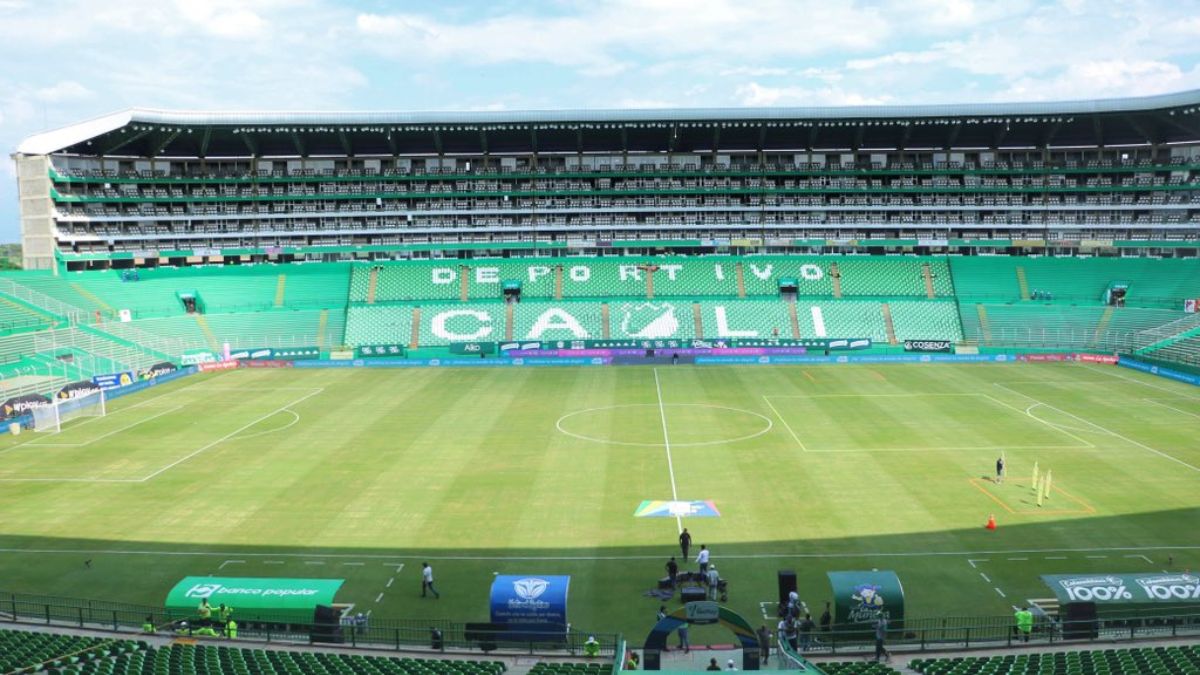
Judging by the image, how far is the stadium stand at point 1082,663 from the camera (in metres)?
18.7

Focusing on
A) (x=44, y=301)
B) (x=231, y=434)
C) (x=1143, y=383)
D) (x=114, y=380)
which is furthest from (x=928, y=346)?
(x=44, y=301)

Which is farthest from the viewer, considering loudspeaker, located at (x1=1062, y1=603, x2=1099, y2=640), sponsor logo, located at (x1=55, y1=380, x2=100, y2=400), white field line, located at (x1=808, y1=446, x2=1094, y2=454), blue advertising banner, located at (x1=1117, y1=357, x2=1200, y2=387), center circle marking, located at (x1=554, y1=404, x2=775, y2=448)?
blue advertising banner, located at (x1=1117, y1=357, x2=1200, y2=387)

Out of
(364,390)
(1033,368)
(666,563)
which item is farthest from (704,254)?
(666,563)

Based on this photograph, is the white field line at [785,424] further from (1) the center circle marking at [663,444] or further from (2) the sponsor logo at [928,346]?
(2) the sponsor logo at [928,346]

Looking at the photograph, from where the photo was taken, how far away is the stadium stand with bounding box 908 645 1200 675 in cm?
1869

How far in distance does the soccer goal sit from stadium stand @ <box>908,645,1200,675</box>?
4874cm

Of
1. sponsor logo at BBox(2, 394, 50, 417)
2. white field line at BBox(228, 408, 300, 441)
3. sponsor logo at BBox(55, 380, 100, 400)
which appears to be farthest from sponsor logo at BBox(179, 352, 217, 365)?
white field line at BBox(228, 408, 300, 441)

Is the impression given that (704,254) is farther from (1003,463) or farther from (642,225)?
(1003,463)

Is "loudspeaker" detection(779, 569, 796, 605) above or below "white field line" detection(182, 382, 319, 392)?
below

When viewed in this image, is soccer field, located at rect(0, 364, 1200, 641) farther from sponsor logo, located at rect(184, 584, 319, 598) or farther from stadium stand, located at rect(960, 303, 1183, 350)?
stadium stand, located at rect(960, 303, 1183, 350)

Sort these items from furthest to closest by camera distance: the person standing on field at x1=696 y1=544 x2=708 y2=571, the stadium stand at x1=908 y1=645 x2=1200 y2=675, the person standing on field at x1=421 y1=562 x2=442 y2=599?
1. the person standing on field at x1=696 y1=544 x2=708 y2=571
2. the person standing on field at x1=421 y1=562 x2=442 y2=599
3. the stadium stand at x1=908 y1=645 x2=1200 y2=675

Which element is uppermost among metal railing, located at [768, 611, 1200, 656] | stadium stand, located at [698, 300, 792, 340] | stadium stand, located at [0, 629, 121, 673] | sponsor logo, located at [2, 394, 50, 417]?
stadium stand, located at [698, 300, 792, 340]

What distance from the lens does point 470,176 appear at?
9812cm

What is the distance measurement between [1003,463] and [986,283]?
2151 inches
